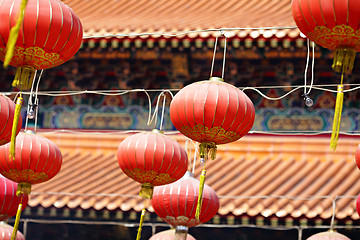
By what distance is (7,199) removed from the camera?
7.14 m

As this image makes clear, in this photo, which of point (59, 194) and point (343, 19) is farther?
point (59, 194)

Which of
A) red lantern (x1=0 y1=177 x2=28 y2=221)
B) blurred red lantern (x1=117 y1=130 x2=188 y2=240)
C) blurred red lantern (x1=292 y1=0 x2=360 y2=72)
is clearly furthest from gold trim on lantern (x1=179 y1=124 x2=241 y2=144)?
red lantern (x1=0 y1=177 x2=28 y2=221)

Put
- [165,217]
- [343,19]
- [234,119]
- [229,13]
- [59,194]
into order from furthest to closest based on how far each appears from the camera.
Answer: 1. [229,13]
2. [59,194]
3. [165,217]
4. [234,119]
5. [343,19]

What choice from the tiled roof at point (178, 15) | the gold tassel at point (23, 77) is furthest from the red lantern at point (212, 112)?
the tiled roof at point (178, 15)

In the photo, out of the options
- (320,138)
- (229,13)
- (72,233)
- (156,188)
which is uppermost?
(229,13)

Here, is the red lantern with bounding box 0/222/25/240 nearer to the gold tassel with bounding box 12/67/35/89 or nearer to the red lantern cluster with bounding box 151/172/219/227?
the red lantern cluster with bounding box 151/172/219/227

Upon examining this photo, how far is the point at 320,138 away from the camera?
28.4ft

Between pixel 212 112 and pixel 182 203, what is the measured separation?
4.21 feet

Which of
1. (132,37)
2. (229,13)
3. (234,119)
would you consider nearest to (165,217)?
(234,119)

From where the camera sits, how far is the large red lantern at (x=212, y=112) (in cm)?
584

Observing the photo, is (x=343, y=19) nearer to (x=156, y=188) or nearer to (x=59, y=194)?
(x=156, y=188)

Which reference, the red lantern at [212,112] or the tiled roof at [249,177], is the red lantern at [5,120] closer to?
the red lantern at [212,112]

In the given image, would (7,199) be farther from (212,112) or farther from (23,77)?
(212,112)

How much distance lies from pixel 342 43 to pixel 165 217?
2.59 m
